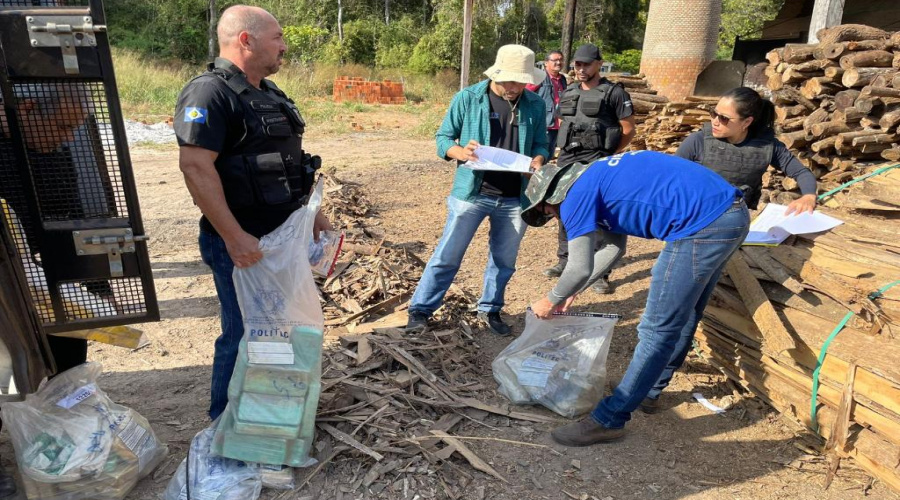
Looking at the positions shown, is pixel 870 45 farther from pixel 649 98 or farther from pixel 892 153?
pixel 649 98

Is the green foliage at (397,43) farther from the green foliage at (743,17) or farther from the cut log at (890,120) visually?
the cut log at (890,120)

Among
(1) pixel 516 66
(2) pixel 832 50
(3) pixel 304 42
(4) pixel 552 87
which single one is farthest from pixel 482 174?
(3) pixel 304 42

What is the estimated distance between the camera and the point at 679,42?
13625 mm

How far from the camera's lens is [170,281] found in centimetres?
566

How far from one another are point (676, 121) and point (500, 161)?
6.58 m

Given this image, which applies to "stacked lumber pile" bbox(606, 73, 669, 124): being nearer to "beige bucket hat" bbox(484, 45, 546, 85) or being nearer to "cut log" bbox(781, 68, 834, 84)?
"cut log" bbox(781, 68, 834, 84)

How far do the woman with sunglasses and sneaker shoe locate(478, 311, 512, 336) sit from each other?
1870mm

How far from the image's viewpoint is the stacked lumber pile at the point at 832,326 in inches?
116

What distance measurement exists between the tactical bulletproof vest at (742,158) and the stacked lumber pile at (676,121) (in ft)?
19.2

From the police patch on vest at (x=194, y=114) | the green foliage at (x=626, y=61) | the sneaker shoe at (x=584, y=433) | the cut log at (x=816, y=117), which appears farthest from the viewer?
the green foliage at (x=626, y=61)

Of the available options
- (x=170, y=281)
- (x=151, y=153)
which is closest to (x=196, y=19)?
(x=151, y=153)

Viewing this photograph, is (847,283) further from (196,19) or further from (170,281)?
(196,19)

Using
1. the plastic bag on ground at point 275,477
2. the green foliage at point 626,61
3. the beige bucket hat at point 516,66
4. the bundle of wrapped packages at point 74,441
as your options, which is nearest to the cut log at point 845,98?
the beige bucket hat at point 516,66

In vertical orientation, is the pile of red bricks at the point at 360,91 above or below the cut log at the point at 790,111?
below
